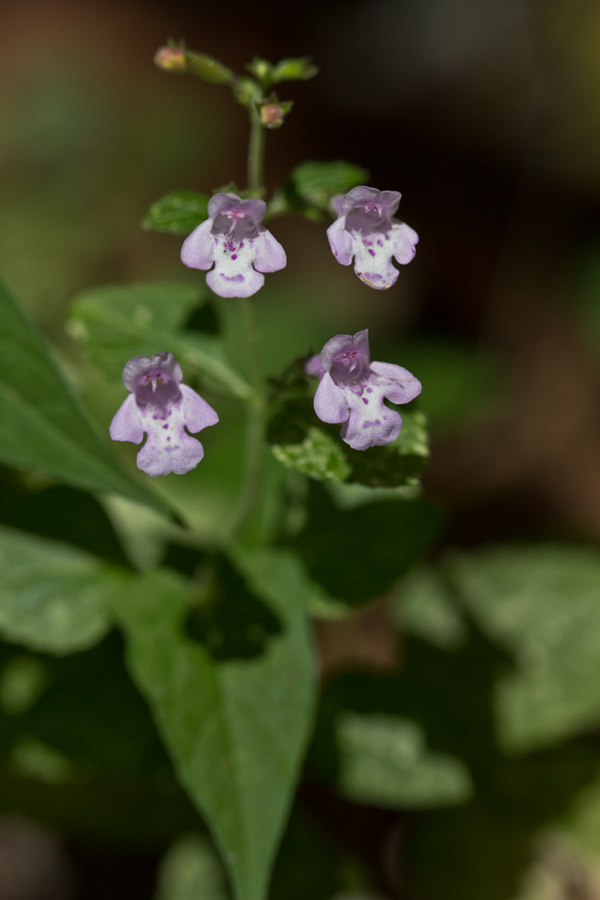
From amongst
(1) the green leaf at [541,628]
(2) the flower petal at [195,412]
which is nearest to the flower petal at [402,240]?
(2) the flower petal at [195,412]

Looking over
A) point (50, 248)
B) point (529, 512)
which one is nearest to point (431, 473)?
point (529, 512)

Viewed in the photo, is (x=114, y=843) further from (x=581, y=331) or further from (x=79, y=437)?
(x=581, y=331)

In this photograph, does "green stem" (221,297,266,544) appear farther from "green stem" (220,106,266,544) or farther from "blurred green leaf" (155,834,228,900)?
"blurred green leaf" (155,834,228,900)

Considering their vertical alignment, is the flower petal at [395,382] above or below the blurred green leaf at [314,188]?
below

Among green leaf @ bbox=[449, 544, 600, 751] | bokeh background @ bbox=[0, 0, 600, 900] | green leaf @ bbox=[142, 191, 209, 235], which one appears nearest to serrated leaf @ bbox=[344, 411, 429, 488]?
green leaf @ bbox=[142, 191, 209, 235]

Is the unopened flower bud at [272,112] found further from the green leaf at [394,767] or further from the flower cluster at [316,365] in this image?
the green leaf at [394,767]

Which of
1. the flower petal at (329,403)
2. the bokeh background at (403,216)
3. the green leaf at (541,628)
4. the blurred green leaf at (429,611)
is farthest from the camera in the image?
the bokeh background at (403,216)
